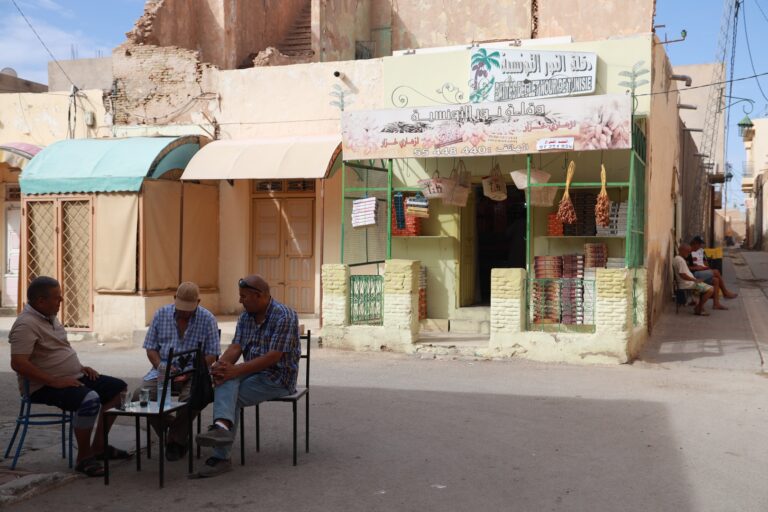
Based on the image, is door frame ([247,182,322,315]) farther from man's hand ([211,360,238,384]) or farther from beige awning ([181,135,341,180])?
man's hand ([211,360,238,384])

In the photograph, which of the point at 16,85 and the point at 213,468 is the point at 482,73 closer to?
the point at 213,468

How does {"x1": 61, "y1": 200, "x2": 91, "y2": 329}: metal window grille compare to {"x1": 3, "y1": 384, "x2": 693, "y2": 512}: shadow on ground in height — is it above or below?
above

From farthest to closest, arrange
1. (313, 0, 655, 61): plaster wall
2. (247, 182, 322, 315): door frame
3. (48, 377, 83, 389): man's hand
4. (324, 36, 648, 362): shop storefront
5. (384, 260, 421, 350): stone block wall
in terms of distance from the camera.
A: (313, 0, 655, 61): plaster wall < (247, 182, 322, 315): door frame < (384, 260, 421, 350): stone block wall < (324, 36, 648, 362): shop storefront < (48, 377, 83, 389): man's hand

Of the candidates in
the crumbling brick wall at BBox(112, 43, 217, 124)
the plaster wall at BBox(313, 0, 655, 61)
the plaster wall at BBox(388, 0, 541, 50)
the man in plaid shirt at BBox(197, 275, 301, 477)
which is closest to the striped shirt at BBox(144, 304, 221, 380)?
the man in plaid shirt at BBox(197, 275, 301, 477)

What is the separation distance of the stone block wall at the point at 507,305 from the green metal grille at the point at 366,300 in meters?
1.95

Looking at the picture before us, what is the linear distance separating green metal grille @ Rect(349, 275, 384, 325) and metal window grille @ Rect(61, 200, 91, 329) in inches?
192

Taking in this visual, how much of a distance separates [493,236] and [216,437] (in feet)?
34.9

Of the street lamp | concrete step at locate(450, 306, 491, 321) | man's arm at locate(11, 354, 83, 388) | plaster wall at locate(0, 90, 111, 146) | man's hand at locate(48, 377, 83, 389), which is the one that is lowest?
concrete step at locate(450, 306, 491, 321)

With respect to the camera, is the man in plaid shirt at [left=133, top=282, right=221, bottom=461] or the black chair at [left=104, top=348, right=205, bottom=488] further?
the man in plaid shirt at [left=133, top=282, right=221, bottom=461]

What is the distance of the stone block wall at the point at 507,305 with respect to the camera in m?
10.9

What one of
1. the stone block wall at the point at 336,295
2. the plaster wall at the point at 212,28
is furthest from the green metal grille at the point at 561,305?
the plaster wall at the point at 212,28

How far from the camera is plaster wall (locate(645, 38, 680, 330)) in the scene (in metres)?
12.9

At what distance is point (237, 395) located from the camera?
5422 millimetres

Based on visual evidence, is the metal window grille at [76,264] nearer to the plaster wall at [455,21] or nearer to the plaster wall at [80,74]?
the plaster wall at [80,74]
